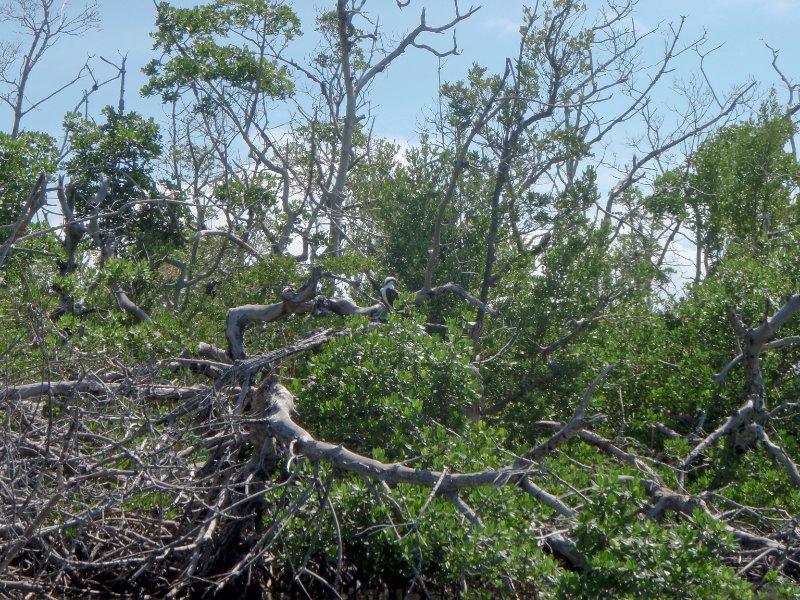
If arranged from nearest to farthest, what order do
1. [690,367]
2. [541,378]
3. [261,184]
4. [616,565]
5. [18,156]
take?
[616,565] < [690,367] < [541,378] < [18,156] < [261,184]

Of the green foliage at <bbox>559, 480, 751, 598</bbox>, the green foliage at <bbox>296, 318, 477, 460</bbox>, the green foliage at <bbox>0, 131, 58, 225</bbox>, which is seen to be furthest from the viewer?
the green foliage at <bbox>0, 131, 58, 225</bbox>

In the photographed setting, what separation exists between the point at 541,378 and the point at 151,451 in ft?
17.0

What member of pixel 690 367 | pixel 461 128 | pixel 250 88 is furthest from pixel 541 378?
pixel 250 88

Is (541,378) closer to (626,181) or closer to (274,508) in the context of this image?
(274,508)

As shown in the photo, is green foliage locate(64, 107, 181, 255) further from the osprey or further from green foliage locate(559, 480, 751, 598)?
green foliage locate(559, 480, 751, 598)

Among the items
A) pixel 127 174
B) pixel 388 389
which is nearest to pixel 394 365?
pixel 388 389

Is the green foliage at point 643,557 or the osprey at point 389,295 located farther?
the osprey at point 389,295

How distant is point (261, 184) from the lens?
11.7 meters

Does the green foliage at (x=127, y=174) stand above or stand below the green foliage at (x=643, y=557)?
above

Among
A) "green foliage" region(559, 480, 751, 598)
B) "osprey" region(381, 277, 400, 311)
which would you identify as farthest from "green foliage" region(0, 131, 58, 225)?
"green foliage" region(559, 480, 751, 598)

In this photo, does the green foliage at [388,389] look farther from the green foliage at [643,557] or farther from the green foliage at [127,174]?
the green foliage at [127,174]

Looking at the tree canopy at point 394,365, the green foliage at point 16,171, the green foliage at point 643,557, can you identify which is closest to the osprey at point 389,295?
the tree canopy at point 394,365

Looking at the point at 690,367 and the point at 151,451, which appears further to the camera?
the point at 690,367

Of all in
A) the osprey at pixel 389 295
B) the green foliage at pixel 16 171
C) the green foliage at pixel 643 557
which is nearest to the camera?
the green foliage at pixel 643 557
